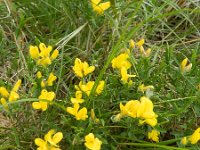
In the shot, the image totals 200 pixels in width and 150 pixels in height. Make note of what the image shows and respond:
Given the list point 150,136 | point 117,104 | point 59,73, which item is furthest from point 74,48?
point 150,136

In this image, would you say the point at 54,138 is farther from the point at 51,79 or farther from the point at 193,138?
the point at 193,138

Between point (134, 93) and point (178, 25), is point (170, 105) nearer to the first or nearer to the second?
point (134, 93)

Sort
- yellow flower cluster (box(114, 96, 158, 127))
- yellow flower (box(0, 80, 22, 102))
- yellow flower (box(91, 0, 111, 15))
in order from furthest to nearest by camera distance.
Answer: yellow flower (box(91, 0, 111, 15)), yellow flower (box(0, 80, 22, 102)), yellow flower cluster (box(114, 96, 158, 127))

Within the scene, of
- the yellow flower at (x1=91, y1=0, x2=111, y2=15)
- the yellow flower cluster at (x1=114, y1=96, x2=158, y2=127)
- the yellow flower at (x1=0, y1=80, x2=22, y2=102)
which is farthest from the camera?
the yellow flower at (x1=91, y1=0, x2=111, y2=15)

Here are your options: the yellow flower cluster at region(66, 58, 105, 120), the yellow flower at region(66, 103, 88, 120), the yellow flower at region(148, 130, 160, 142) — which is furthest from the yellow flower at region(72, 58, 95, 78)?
the yellow flower at region(148, 130, 160, 142)

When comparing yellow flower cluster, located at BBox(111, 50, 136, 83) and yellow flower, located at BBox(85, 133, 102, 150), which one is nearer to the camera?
yellow flower, located at BBox(85, 133, 102, 150)

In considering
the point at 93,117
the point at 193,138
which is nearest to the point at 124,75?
the point at 93,117

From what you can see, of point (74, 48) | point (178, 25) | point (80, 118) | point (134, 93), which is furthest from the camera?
point (178, 25)

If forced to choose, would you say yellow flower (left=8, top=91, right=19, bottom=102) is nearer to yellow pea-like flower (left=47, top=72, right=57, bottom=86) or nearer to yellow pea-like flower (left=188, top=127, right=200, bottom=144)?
yellow pea-like flower (left=47, top=72, right=57, bottom=86)
